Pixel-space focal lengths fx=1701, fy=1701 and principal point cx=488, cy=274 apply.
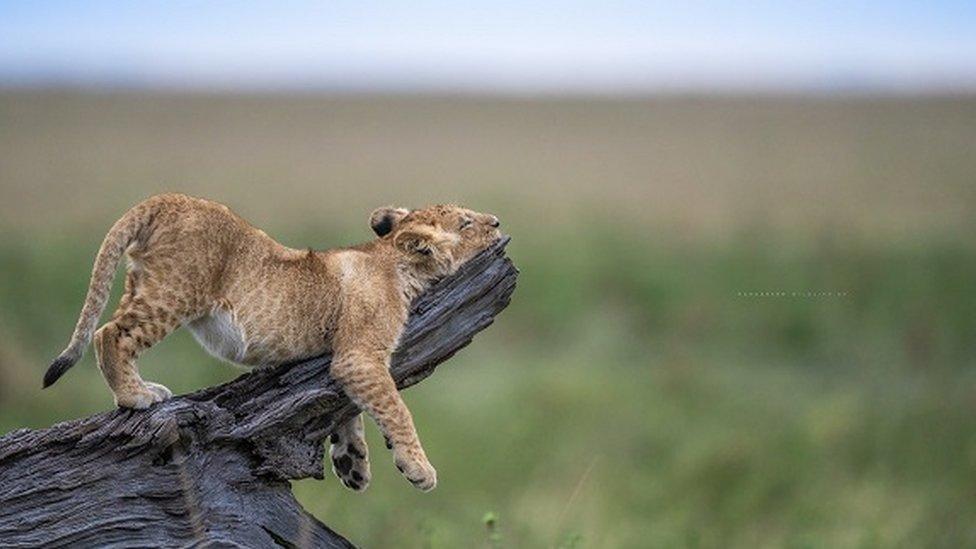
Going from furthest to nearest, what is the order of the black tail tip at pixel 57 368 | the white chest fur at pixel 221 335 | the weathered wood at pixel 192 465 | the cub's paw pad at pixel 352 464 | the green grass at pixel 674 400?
the green grass at pixel 674 400
the cub's paw pad at pixel 352 464
the white chest fur at pixel 221 335
the black tail tip at pixel 57 368
the weathered wood at pixel 192 465

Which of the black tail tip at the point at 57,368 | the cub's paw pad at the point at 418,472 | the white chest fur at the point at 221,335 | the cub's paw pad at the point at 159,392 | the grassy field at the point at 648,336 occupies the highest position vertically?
the white chest fur at the point at 221,335

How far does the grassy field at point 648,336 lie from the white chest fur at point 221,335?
156 cm

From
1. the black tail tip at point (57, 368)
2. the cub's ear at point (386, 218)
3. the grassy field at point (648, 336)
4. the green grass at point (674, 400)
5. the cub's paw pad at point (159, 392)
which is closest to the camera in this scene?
the black tail tip at point (57, 368)

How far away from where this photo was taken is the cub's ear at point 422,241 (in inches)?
269

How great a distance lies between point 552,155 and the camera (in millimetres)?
34375

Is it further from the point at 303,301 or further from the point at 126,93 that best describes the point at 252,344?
the point at 126,93

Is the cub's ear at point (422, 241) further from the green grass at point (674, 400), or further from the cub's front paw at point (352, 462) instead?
the green grass at point (674, 400)

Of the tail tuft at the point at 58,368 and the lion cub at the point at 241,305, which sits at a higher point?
the lion cub at the point at 241,305

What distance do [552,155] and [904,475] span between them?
868 inches

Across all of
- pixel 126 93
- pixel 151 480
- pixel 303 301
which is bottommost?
pixel 126 93

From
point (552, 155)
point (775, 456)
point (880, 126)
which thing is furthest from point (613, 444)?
point (880, 126)

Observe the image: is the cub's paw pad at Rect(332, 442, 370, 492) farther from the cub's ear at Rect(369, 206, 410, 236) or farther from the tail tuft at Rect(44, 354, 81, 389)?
the tail tuft at Rect(44, 354, 81, 389)

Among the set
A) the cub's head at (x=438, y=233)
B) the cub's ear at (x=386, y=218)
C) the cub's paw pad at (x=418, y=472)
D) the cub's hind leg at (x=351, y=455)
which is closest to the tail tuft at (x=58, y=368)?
the cub's hind leg at (x=351, y=455)

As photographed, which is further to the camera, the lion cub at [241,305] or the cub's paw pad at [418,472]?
the cub's paw pad at [418,472]
